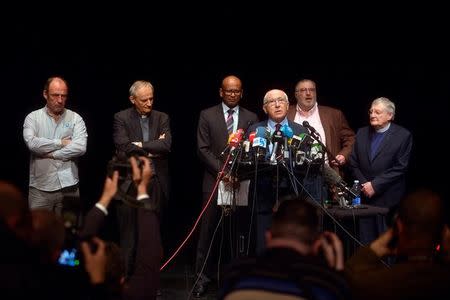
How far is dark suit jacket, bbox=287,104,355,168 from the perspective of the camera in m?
6.79

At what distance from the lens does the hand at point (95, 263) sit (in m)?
2.91

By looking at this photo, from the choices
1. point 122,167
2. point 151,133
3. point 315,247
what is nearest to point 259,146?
point 151,133

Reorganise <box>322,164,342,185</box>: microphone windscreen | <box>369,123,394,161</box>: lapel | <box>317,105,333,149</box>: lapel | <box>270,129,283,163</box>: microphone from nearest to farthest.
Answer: <box>270,129,283,163</box>: microphone, <box>322,164,342,185</box>: microphone windscreen, <box>369,123,394,161</box>: lapel, <box>317,105,333,149</box>: lapel

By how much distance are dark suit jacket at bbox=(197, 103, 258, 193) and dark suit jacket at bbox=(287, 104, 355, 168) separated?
54cm

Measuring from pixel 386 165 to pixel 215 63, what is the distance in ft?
8.01

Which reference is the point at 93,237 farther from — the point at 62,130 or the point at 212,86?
the point at 212,86

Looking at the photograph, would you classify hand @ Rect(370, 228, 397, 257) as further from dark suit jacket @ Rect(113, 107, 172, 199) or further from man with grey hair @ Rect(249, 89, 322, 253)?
dark suit jacket @ Rect(113, 107, 172, 199)

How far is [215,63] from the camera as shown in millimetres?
8133

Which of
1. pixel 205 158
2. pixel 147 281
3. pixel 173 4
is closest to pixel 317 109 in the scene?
pixel 205 158

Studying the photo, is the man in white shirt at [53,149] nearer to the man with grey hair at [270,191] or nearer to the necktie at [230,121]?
the necktie at [230,121]

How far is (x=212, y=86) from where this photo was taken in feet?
26.9

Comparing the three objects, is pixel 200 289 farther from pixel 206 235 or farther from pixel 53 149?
pixel 53 149

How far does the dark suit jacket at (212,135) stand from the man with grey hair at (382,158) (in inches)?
39.8

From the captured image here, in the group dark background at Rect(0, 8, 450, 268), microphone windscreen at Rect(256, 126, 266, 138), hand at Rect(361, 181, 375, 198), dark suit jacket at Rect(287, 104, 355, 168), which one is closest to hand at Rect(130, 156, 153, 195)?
microphone windscreen at Rect(256, 126, 266, 138)
